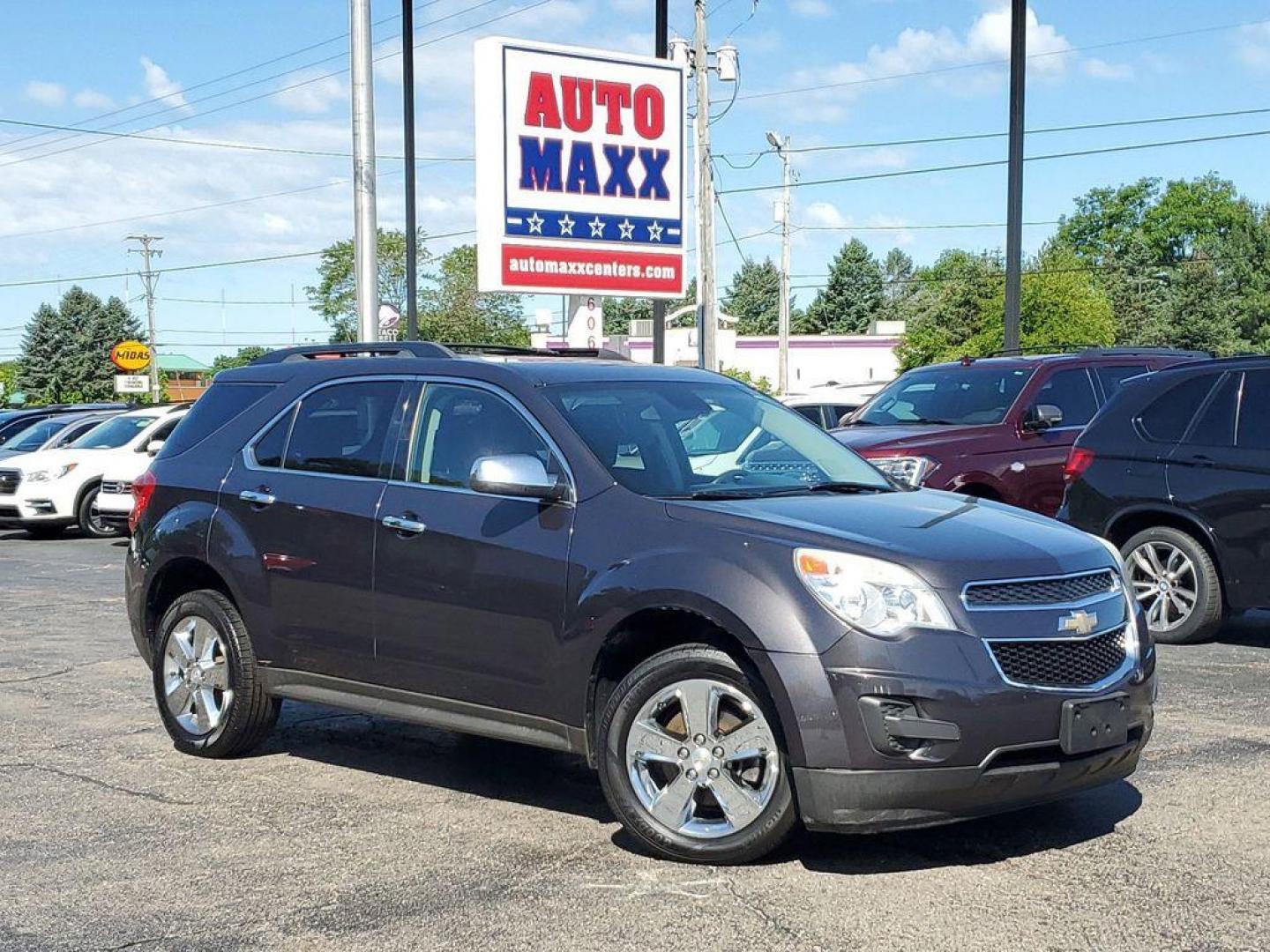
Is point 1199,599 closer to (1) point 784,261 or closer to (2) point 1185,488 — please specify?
(2) point 1185,488

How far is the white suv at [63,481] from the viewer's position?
69.3ft

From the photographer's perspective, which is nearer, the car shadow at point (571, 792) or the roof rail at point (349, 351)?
the car shadow at point (571, 792)

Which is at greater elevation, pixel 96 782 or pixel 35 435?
pixel 35 435

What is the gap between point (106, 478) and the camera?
19344mm

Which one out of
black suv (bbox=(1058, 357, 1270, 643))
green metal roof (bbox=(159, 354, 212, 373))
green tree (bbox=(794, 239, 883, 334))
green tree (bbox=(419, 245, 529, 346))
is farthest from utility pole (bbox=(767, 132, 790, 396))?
green metal roof (bbox=(159, 354, 212, 373))

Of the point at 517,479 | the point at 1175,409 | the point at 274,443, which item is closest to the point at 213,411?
the point at 274,443

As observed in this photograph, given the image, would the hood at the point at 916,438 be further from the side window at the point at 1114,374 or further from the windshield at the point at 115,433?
the windshield at the point at 115,433

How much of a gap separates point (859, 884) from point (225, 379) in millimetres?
4029

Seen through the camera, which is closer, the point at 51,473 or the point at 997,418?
the point at 997,418

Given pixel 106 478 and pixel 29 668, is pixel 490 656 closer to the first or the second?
pixel 29 668

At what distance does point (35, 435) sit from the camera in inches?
967

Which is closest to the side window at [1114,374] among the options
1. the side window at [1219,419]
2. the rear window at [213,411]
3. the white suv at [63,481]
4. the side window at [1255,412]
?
the side window at [1219,419]

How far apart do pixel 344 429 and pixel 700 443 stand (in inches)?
62.0

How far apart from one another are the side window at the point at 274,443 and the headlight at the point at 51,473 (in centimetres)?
1510
